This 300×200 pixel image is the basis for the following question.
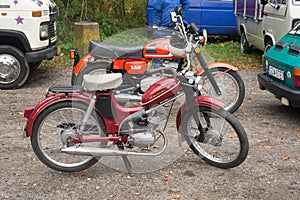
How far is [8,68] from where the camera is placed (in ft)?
27.9

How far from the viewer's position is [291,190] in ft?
15.4

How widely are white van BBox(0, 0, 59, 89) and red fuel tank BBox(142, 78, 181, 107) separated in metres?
4.14

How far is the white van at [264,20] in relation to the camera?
8836 mm

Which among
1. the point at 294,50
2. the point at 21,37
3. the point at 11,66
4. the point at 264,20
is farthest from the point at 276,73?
the point at 11,66

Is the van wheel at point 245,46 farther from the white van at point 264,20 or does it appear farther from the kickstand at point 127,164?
the kickstand at point 127,164

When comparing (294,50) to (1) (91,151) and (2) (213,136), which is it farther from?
(1) (91,151)

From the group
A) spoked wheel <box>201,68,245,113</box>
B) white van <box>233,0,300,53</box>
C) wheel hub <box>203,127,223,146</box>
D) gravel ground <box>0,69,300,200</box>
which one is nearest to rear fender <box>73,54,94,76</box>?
gravel ground <box>0,69,300,200</box>

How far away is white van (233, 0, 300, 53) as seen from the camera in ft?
29.0

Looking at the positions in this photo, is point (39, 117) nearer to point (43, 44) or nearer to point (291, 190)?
point (291, 190)

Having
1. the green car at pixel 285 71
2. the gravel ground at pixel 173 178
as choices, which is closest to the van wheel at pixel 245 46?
the green car at pixel 285 71

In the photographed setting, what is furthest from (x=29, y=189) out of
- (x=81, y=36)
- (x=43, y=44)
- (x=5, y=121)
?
(x=81, y=36)

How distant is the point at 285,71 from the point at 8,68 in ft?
15.1

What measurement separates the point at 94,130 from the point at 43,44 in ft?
13.7

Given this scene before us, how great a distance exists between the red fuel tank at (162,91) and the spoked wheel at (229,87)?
5.36 ft
